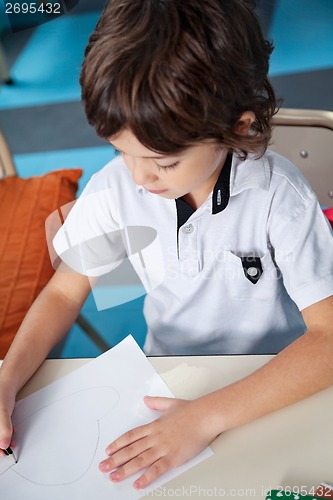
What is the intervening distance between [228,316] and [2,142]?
2.05ft

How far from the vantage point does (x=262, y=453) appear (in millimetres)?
603

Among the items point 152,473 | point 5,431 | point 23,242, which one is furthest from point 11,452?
point 23,242

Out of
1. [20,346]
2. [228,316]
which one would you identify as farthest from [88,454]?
[228,316]

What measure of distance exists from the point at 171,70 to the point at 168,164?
0.34ft

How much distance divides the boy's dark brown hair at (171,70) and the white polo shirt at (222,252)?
0.49 ft

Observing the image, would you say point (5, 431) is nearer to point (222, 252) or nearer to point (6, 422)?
point (6, 422)

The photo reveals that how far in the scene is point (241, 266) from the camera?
2.63 ft

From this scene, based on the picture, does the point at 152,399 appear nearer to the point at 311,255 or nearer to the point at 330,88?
the point at 311,255

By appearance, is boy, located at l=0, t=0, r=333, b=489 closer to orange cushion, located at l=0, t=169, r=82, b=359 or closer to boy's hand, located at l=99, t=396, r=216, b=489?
boy's hand, located at l=99, t=396, r=216, b=489

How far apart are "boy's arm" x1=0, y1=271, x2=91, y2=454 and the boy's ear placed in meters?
0.31

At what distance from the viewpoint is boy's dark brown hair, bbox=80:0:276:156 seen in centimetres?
56

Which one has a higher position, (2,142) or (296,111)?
(296,111)

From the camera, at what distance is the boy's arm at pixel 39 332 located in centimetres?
69

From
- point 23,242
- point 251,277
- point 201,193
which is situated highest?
point 201,193
